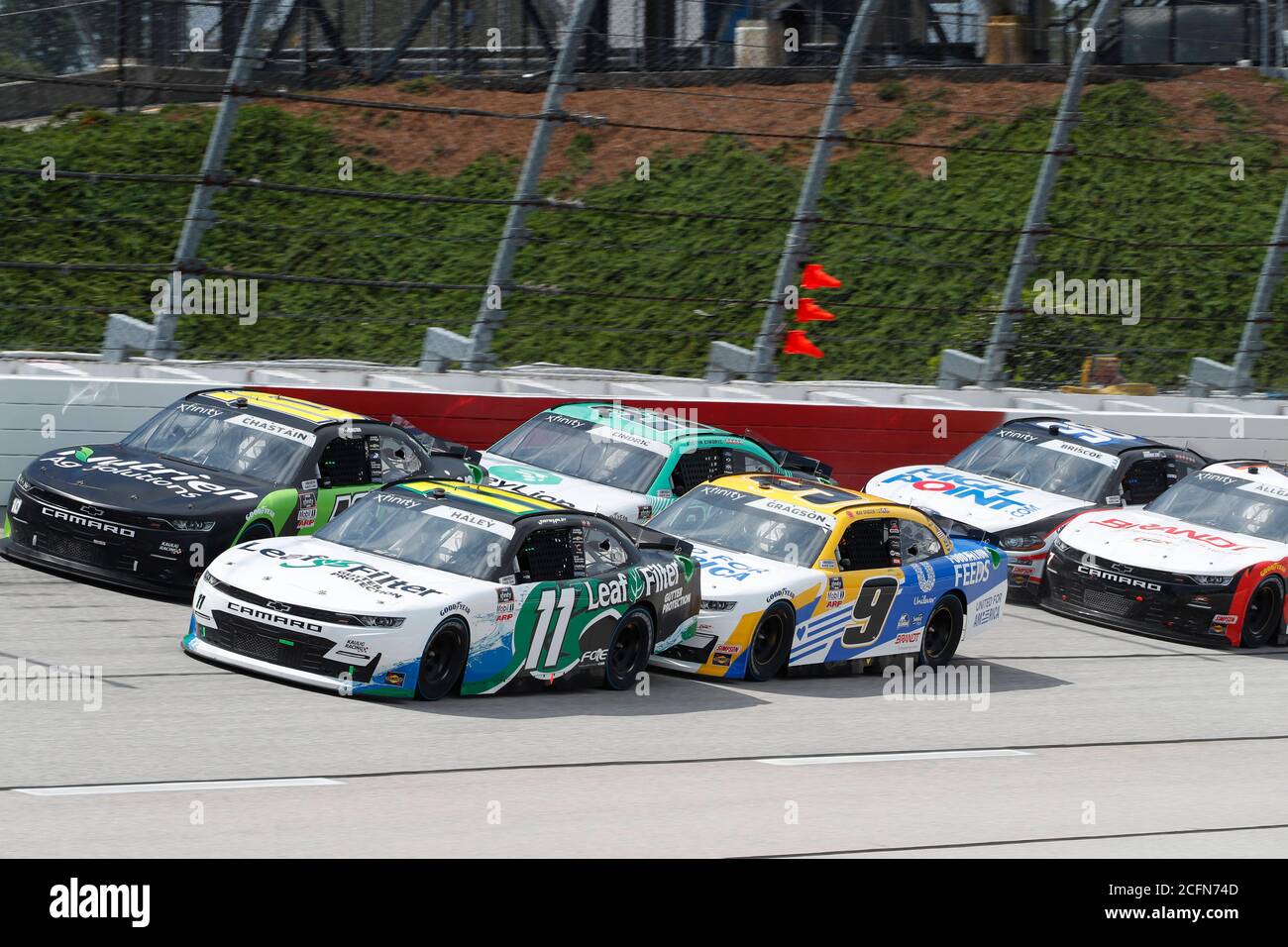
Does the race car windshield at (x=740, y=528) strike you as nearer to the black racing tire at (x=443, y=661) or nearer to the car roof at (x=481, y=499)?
the car roof at (x=481, y=499)

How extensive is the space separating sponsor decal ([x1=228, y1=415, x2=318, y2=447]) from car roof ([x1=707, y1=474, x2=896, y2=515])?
3.14m

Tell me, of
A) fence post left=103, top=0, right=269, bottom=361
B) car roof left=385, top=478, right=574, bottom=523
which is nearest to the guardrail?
fence post left=103, top=0, right=269, bottom=361

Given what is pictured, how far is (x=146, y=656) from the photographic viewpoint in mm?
11391

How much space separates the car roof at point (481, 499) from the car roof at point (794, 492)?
2105mm

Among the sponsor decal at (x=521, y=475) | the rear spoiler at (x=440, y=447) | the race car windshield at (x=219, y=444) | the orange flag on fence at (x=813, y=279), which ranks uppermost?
the orange flag on fence at (x=813, y=279)

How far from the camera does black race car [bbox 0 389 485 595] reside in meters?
13.0

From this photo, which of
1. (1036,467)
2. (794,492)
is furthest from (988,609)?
(1036,467)

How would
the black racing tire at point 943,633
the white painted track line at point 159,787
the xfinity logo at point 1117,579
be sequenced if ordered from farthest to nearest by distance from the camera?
1. the xfinity logo at point 1117,579
2. the black racing tire at point 943,633
3. the white painted track line at point 159,787

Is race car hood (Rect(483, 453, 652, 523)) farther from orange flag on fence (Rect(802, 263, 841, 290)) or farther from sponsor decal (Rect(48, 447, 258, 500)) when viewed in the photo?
orange flag on fence (Rect(802, 263, 841, 290))

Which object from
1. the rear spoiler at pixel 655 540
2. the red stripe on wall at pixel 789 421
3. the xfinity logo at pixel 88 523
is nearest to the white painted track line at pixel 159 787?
the rear spoiler at pixel 655 540

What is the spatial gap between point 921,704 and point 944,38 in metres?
12.2

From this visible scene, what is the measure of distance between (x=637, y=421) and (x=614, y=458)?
0.54 meters

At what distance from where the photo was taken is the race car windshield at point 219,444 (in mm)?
14055

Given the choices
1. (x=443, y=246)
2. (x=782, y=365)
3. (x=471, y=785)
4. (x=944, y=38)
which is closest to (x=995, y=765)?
(x=471, y=785)
